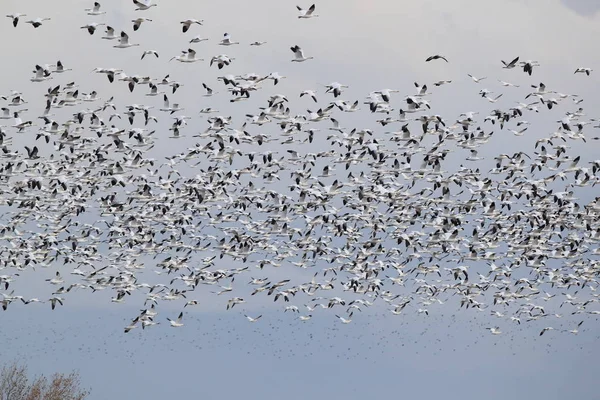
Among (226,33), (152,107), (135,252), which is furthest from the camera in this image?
(135,252)

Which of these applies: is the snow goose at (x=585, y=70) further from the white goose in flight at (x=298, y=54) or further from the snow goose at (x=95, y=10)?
the snow goose at (x=95, y=10)

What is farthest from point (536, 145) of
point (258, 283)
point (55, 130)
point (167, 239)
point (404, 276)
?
point (55, 130)

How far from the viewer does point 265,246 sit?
60.5 metres

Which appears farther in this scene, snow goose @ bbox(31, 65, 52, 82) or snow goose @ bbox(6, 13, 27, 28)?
snow goose @ bbox(31, 65, 52, 82)

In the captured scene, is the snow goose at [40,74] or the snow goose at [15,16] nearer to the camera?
the snow goose at [15,16]

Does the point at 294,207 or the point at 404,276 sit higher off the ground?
the point at 294,207

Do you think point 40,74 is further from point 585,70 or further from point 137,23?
point 585,70

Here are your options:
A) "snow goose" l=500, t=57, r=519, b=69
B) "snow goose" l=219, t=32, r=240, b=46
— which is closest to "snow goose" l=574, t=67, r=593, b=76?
"snow goose" l=500, t=57, r=519, b=69

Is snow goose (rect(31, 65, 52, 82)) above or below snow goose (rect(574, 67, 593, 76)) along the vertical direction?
below

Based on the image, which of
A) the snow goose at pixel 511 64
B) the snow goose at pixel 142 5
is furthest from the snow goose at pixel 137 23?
the snow goose at pixel 511 64

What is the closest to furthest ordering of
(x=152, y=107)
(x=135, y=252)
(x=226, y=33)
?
(x=226, y=33)
(x=152, y=107)
(x=135, y=252)

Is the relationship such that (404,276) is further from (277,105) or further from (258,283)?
(277,105)

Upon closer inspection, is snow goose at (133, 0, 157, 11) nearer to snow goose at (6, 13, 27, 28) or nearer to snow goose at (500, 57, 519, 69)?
snow goose at (6, 13, 27, 28)

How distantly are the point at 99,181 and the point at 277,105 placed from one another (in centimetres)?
914
